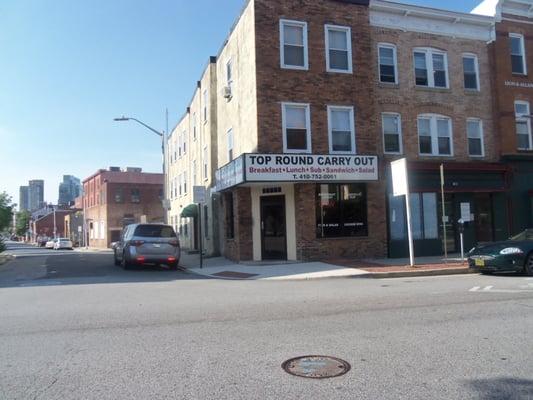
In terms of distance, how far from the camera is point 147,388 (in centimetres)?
472

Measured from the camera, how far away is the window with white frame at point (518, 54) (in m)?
22.5

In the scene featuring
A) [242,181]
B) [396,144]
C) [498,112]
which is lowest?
[242,181]

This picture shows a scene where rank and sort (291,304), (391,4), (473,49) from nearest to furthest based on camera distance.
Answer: (291,304) → (391,4) → (473,49)

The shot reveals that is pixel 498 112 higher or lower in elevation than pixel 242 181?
higher

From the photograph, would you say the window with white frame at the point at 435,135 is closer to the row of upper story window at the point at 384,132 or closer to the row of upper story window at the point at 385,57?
the row of upper story window at the point at 384,132

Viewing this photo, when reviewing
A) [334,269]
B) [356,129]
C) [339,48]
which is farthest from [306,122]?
[334,269]

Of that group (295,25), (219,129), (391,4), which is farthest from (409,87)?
(219,129)

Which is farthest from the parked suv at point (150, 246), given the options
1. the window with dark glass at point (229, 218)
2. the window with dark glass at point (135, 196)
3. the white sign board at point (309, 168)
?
the window with dark glass at point (135, 196)

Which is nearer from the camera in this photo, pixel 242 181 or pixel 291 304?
pixel 291 304

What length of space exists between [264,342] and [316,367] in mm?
1220

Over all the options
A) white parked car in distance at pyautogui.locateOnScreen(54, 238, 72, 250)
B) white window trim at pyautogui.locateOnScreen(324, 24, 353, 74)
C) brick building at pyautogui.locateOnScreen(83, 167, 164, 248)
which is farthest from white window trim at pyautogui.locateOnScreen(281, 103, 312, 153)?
white parked car in distance at pyautogui.locateOnScreen(54, 238, 72, 250)

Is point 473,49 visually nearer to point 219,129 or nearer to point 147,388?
point 219,129

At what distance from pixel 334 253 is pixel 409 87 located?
7.69 m

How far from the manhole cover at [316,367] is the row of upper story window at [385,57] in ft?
47.4
